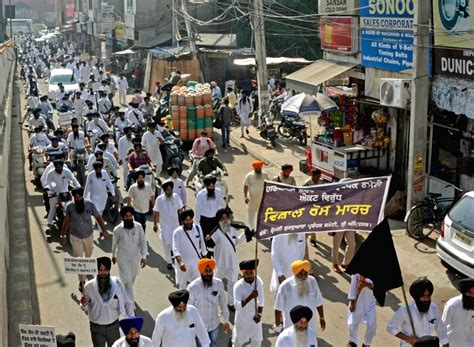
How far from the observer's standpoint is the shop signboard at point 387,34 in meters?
12.8

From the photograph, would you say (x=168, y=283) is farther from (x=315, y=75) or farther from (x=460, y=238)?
(x=315, y=75)

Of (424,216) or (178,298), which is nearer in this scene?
(178,298)

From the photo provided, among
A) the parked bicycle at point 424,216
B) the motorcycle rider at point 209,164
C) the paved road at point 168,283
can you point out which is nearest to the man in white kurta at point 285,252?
the paved road at point 168,283

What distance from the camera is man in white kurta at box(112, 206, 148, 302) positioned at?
8.96m

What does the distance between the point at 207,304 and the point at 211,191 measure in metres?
3.41

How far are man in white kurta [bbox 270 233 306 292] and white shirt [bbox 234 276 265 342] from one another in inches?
57.6

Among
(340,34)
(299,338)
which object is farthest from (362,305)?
(340,34)

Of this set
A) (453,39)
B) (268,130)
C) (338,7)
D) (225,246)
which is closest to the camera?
(225,246)

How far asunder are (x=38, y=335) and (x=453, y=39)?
8.54 metres

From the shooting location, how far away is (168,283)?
10367 millimetres

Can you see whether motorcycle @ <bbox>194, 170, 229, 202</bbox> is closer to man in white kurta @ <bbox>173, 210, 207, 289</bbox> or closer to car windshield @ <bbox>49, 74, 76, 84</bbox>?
man in white kurta @ <bbox>173, 210, 207, 289</bbox>

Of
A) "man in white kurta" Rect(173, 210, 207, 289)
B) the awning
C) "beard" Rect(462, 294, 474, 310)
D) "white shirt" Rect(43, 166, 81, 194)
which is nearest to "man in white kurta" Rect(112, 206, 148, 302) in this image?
"man in white kurta" Rect(173, 210, 207, 289)

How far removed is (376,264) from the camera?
6.48 meters

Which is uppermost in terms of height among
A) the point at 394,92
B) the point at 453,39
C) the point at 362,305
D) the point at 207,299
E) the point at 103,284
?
the point at 453,39
